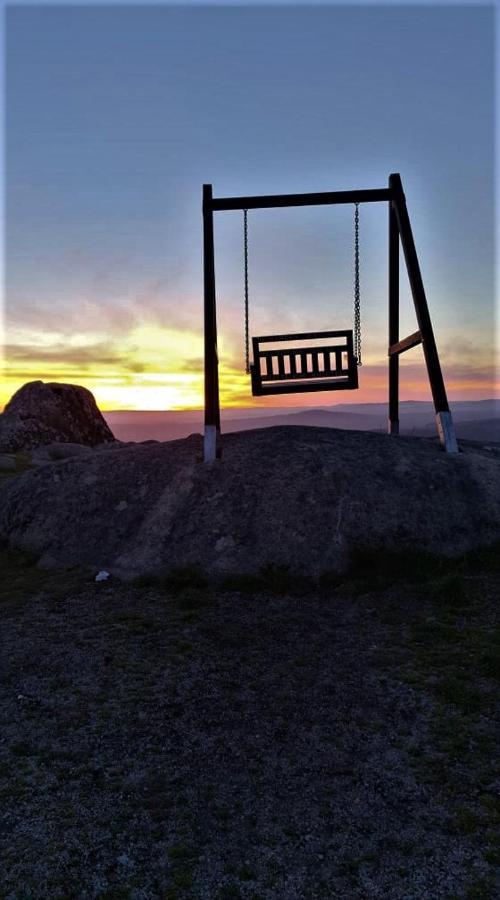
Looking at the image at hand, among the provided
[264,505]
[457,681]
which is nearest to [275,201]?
[264,505]

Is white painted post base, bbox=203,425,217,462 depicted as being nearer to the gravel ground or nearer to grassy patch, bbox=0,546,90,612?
grassy patch, bbox=0,546,90,612

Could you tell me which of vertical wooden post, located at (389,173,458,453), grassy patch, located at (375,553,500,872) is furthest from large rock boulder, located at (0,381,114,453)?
grassy patch, located at (375,553,500,872)

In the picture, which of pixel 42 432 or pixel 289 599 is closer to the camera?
pixel 289 599

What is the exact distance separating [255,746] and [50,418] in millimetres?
25296

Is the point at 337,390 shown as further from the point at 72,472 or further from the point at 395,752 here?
the point at 395,752

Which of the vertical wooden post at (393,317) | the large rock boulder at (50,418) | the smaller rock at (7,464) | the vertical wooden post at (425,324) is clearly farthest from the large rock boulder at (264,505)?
the large rock boulder at (50,418)

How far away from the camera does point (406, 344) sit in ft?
41.3

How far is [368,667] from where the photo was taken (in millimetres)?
6680

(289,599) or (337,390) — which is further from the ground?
(337,390)

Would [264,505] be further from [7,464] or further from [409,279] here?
[7,464]

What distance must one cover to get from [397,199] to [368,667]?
29.6ft

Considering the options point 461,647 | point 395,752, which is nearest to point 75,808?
point 395,752

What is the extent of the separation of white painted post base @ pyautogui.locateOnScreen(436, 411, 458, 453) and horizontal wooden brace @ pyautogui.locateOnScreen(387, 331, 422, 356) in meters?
1.47

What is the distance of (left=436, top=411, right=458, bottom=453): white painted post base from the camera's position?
1172 centimetres
